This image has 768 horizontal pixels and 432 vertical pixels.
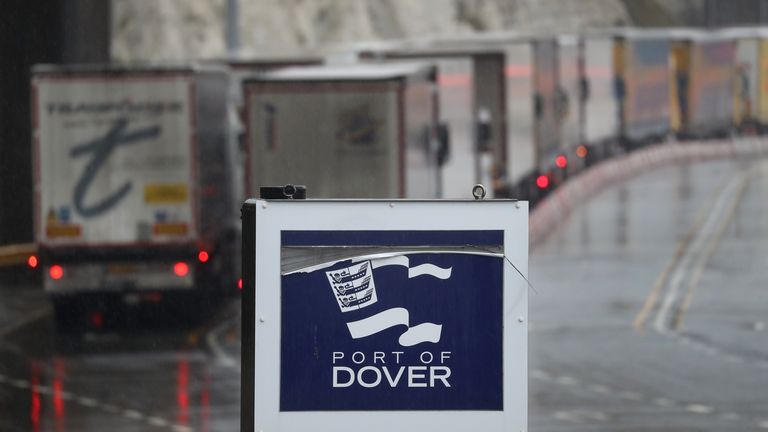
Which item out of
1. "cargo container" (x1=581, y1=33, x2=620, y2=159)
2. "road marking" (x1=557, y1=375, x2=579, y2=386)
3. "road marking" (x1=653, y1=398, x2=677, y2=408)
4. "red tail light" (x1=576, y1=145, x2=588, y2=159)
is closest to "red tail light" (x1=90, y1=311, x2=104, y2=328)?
"road marking" (x1=557, y1=375, x2=579, y2=386)

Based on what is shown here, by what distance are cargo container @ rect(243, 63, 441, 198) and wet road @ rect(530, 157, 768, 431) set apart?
2.69 meters

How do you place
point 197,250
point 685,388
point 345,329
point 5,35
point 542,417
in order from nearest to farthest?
1. point 345,329
2. point 542,417
3. point 685,388
4. point 197,250
5. point 5,35

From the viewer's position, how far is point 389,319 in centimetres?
621

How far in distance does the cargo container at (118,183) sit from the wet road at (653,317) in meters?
4.49

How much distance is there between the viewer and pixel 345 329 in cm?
621

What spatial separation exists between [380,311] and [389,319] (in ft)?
0.14

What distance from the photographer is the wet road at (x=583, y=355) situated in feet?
50.1

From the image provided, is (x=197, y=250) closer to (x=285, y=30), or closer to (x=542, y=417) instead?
(x=542, y=417)

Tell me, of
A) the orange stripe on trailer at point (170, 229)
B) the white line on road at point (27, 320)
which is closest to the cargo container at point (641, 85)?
the white line on road at point (27, 320)

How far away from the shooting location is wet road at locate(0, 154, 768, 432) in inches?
601

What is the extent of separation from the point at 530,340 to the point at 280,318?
14225mm

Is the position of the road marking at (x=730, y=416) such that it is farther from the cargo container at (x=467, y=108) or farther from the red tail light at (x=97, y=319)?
the cargo container at (x=467, y=108)

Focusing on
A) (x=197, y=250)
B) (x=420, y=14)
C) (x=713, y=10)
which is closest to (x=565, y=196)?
(x=197, y=250)

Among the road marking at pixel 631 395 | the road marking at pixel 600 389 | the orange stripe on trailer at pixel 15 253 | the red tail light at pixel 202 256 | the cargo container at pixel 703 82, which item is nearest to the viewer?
the road marking at pixel 631 395
